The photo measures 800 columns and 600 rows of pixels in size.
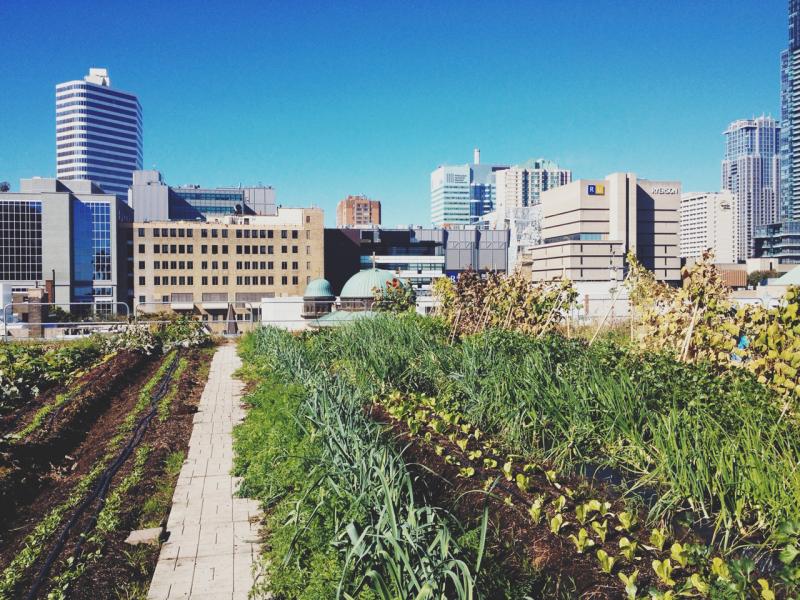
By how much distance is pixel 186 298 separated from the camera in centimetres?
10062

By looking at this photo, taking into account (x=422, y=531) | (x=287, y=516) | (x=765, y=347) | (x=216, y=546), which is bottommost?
(x=216, y=546)

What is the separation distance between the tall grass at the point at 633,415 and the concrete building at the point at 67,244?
99.6 m

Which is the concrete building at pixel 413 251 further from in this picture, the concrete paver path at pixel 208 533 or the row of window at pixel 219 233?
the concrete paver path at pixel 208 533

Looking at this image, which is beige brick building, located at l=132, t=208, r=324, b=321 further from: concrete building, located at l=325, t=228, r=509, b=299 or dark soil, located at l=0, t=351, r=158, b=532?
dark soil, located at l=0, t=351, r=158, b=532

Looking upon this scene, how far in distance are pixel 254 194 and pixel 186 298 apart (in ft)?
179

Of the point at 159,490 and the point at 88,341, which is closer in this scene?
the point at 159,490

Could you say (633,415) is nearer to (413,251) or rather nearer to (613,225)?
(413,251)

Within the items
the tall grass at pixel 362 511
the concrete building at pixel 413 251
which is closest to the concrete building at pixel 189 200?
the concrete building at pixel 413 251

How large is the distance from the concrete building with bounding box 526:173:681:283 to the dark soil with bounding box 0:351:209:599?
11785cm

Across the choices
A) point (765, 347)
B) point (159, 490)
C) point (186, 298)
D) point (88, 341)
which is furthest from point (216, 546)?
point (186, 298)

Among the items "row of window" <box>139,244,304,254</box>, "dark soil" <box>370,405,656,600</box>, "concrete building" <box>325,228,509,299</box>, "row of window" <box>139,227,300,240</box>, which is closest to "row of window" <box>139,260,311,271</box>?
"row of window" <box>139,244,304,254</box>

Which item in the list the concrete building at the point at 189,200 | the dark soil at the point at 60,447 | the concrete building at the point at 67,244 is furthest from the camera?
the concrete building at the point at 189,200

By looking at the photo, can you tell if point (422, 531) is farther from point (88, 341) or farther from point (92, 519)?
point (88, 341)

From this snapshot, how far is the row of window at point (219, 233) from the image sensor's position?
330ft
